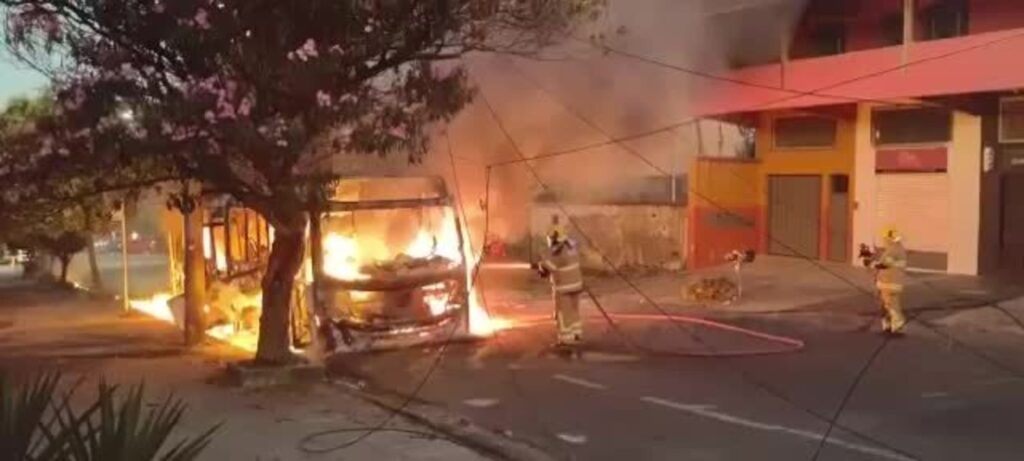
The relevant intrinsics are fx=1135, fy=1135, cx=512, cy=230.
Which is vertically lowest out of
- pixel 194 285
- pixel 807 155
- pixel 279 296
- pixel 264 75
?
pixel 194 285

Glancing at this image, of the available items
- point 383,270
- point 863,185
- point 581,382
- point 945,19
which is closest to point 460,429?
point 581,382

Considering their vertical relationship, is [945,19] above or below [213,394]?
above

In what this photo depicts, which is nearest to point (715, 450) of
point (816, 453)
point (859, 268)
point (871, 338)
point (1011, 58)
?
point (816, 453)

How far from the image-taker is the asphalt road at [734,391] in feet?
25.7

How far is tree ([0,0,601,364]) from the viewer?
354 inches

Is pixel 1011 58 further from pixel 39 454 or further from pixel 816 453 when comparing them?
pixel 39 454

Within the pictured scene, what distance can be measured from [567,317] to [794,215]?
39.9 ft

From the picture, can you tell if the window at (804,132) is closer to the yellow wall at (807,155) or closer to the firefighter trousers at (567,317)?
the yellow wall at (807,155)

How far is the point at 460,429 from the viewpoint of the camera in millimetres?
8344

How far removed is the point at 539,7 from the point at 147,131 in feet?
12.0

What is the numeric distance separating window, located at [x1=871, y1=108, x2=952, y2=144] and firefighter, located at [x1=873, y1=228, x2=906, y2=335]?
737cm

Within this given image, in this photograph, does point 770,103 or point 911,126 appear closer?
point 911,126

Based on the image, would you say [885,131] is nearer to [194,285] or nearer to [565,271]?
[565,271]

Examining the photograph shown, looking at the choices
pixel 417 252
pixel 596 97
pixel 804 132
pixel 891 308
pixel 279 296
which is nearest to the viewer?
pixel 279 296
